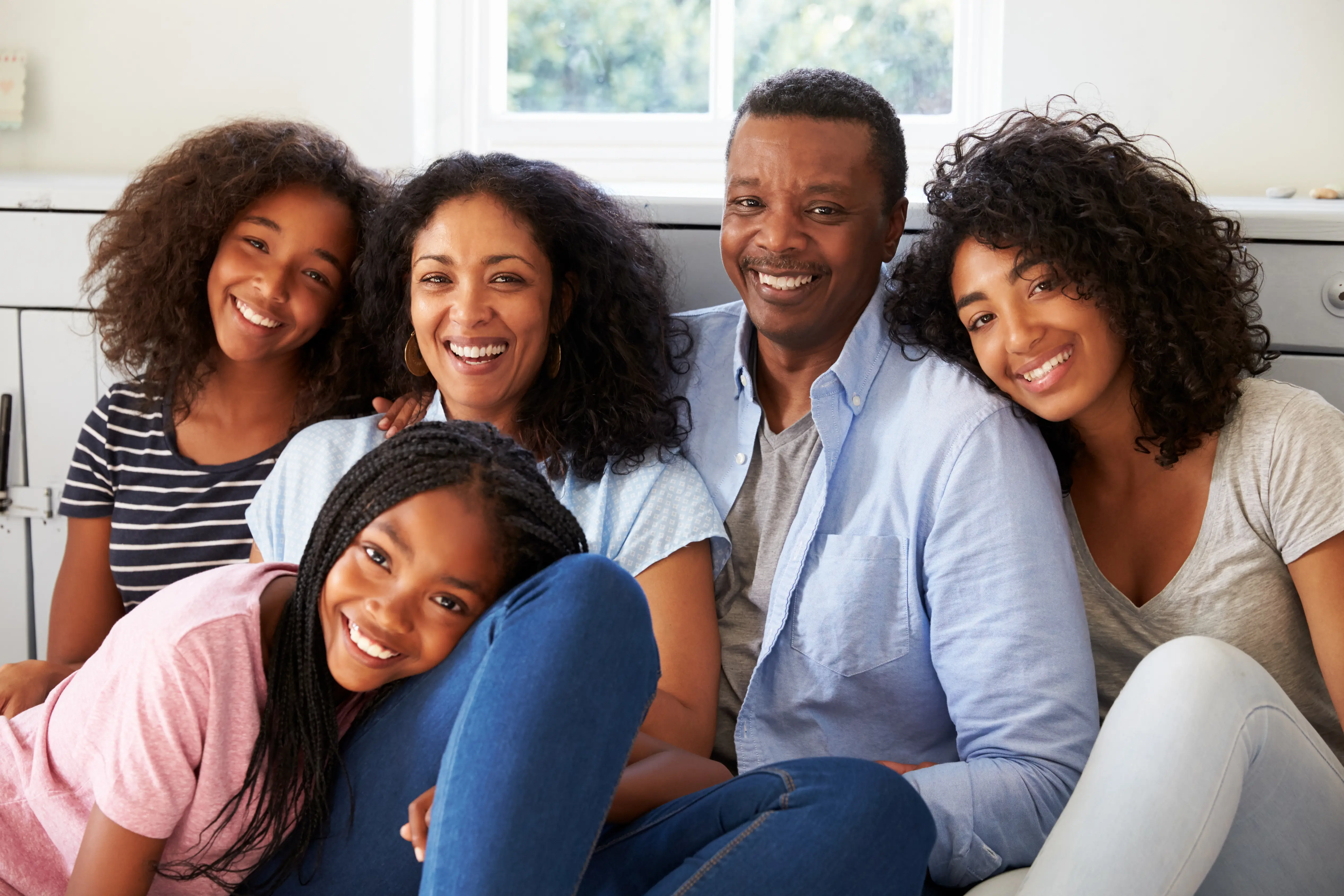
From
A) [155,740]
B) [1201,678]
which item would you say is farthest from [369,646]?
[1201,678]

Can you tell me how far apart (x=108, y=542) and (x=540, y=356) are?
2.24ft

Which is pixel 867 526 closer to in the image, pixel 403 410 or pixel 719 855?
pixel 719 855

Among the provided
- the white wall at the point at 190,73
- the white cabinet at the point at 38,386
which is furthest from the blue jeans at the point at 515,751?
the white wall at the point at 190,73

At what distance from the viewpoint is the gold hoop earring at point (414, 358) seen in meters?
1.45

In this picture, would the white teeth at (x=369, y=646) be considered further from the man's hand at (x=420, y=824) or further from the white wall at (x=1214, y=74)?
the white wall at (x=1214, y=74)

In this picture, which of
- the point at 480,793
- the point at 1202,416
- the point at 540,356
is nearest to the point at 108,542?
the point at 540,356

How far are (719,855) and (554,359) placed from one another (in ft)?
2.30

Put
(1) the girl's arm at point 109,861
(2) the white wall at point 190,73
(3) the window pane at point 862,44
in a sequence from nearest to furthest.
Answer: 1. (1) the girl's arm at point 109,861
2. (2) the white wall at point 190,73
3. (3) the window pane at point 862,44

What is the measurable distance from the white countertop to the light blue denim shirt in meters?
0.37

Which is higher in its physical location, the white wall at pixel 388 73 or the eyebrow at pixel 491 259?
the white wall at pixel 388 73

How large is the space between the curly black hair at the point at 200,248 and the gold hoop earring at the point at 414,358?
0.12m

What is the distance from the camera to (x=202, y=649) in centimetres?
94

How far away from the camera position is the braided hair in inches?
38.4

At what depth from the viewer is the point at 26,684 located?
52.2 inches
